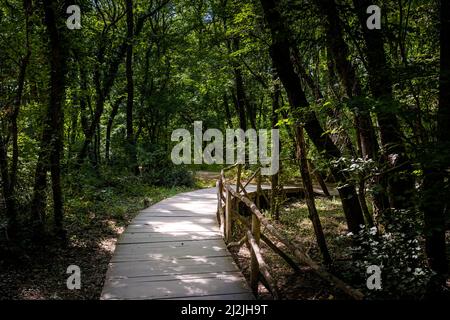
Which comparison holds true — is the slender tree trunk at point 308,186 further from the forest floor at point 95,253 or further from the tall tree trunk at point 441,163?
the tall tree trunk at point 441,163

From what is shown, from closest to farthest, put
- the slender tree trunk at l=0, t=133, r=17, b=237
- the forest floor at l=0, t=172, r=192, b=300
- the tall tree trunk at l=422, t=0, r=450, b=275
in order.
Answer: the tall tree trunk at l=422, t=0, r=450, b=275, the forest floor at l=0, t=172, r=192, b=300, the slender tree trunk at l=0, t=133, r=17, b=237

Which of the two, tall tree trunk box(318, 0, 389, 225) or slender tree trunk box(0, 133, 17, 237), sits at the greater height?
tall tree trunk box(318, 0, 389, 225)

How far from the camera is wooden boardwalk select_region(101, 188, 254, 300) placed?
5137 millimetres

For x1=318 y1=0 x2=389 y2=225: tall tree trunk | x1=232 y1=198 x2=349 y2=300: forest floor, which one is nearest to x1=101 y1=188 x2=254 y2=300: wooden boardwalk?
x1=232 y1=198 x2=349 y2=300: forest floor

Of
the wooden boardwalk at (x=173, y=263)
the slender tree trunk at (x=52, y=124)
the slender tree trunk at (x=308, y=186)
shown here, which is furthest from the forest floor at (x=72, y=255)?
the slender tree trunk at (x=308, y=186)

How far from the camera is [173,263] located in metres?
6.23

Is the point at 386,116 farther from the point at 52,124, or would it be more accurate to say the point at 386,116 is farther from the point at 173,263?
the point at 52,124

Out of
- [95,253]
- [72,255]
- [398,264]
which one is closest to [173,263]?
[95,253]

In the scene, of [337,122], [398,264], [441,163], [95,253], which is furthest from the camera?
[95,253]

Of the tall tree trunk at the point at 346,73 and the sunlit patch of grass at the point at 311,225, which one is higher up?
the tall tree trunk at the point at 346,73

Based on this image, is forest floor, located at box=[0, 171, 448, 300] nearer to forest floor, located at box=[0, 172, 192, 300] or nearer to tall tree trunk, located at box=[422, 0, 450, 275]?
forest floor, located at box=[0, 172, 192, 300]

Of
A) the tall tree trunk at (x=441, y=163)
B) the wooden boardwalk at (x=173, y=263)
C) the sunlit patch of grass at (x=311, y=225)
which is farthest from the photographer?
the sunlit patch of grass at (x=311, y=225)

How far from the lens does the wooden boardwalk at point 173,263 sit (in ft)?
16.9

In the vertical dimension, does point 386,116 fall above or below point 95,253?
above
